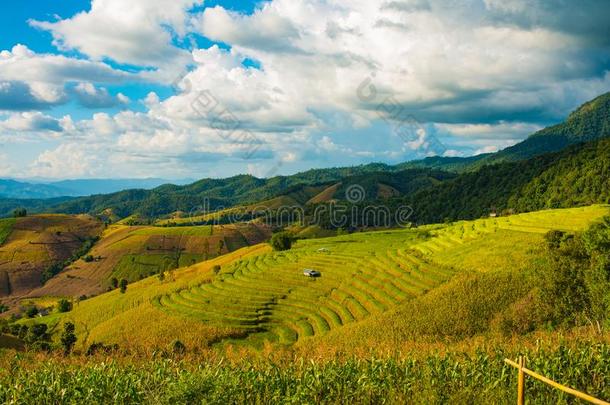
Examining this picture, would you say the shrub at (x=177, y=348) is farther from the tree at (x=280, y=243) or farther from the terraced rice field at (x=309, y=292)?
the tree at (x=280, y=243)

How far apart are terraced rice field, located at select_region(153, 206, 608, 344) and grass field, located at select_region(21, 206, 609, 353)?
0.16 m

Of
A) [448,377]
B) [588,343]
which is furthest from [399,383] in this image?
[588,343]

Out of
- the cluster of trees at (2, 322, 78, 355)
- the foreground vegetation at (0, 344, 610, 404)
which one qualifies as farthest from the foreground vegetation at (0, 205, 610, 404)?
the cluster of trees at (2, 322, 78, 355)

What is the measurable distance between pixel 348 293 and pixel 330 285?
232 inches

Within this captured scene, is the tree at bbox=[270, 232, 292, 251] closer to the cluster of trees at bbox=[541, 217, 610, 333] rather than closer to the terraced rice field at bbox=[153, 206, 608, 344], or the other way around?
the terraced rice field at bbox=[153, 206, 608, 344]

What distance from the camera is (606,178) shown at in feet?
477

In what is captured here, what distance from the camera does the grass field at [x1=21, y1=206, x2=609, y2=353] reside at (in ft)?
164

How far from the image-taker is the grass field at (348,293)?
5003cm

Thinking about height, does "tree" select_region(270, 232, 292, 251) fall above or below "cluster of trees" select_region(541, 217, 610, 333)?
below

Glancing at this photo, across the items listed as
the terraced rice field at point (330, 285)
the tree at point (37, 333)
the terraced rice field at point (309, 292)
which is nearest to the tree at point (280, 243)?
the terraced rice field at point (330, 285)

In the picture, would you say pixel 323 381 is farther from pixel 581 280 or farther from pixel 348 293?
pixel 348 293

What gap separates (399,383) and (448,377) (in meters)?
2.10

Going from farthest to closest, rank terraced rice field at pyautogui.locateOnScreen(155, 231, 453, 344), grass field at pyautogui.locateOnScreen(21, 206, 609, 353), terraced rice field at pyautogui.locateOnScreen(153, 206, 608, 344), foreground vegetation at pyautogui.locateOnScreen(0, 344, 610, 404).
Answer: terraced rice field at pyautogui.locateOnScreen(153, 206, 608, 344), terraced rice field at pyautogui.locateOnScreen(155, 231, 453, 344), grass field at pyautogui.locateOnScreen(21, 206, 609, 353), foreground vegetation at pyautogui.locateOnScreen(0, 344, 610, 404)

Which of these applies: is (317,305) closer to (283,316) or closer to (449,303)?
(283,316)
